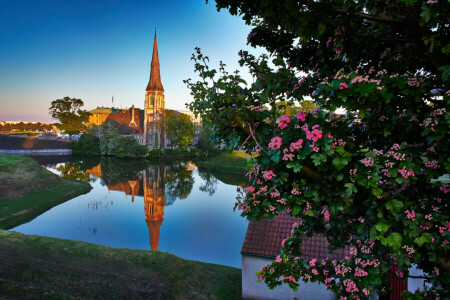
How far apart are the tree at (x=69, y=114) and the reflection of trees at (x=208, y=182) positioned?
219 feet

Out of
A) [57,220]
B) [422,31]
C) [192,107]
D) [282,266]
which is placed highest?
[422,31]

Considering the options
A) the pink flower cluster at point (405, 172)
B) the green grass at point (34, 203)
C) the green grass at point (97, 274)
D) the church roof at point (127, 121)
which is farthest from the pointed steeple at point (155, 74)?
the pink flower cluster at point (405, 172)

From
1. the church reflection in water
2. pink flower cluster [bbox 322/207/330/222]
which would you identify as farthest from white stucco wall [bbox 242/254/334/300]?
the church reflection in water

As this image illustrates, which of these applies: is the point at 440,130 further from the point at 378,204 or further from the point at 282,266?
the point at 282,266

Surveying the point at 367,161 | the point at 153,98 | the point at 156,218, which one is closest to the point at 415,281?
the point at 367,161

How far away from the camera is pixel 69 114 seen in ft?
338

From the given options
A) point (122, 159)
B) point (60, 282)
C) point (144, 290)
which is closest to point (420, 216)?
point (144, 290)

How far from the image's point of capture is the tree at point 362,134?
137 inches

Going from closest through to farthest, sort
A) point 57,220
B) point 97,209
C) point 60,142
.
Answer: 1. point 57,220
2. point 97,209
3. point 60,142

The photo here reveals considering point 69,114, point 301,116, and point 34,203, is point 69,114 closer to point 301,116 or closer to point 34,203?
point 34,203

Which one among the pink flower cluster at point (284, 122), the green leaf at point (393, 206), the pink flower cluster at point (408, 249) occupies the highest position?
the pink flower cluster at point (284, 122)

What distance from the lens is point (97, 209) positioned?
32.9 metres

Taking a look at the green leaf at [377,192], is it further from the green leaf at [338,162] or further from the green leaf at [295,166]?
the green leaf at [295,166]

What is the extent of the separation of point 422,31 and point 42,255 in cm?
1938
